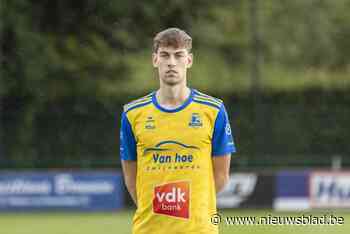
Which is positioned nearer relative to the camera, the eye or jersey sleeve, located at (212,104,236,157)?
the eye

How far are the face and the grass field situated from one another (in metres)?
8.73

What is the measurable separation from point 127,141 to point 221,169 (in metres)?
0.57

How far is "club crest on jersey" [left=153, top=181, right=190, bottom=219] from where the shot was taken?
224 inches

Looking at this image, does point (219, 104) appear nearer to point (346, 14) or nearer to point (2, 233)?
point (2, 233)

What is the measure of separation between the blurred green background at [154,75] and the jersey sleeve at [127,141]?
51.0 ft

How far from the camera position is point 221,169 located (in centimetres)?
598

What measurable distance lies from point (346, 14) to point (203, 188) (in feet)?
95.5

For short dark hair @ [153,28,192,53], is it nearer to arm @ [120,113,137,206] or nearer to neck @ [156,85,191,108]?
neck @ [156,85,191,108]

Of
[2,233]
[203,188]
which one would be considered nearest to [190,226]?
[203,188]

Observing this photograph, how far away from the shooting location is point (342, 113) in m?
24.3
